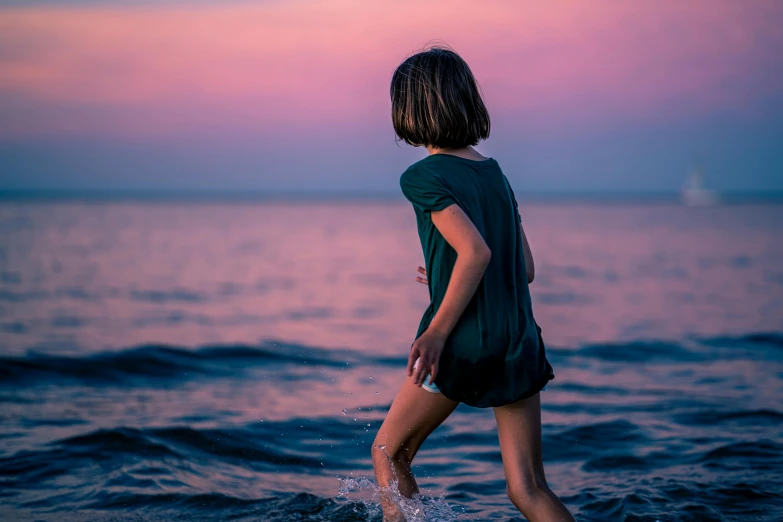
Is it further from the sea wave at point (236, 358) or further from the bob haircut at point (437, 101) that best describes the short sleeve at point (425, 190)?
the sea wave at point (236, 358)

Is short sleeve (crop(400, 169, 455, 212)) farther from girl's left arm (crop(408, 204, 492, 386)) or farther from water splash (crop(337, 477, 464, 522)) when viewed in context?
water splash (crop(337, 477, 464, 522))

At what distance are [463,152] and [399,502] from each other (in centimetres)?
139

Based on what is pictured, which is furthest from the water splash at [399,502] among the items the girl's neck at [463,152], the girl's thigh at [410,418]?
the girl's neck at [463,152]

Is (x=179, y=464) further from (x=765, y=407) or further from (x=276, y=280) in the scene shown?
(x=276, y=280)

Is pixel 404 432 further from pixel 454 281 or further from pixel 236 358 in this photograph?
pixel 236 358

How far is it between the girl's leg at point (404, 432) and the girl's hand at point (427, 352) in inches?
8.5

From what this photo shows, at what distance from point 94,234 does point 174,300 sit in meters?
25.0

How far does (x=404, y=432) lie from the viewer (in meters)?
3.04

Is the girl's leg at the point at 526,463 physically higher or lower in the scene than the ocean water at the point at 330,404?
higher

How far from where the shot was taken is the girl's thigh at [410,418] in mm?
2963

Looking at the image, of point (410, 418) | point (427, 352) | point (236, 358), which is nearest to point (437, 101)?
point (427, 352)

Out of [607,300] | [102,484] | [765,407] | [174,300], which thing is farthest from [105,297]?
[765,407]

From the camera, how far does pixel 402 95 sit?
2869 mm

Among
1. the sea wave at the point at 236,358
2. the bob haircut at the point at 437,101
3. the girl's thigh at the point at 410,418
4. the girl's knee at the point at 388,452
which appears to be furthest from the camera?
the sea wave at the point at 236,358
